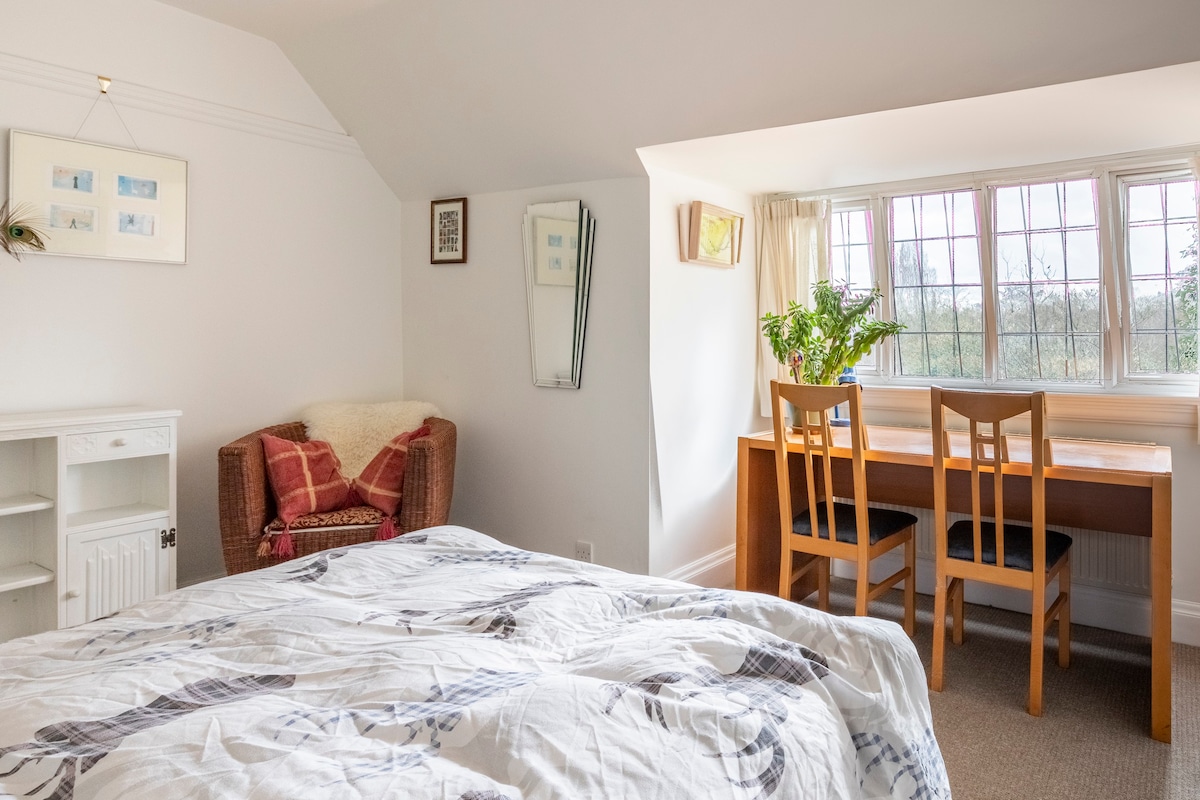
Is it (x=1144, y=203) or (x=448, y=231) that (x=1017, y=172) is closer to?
(x=1144, y=203)

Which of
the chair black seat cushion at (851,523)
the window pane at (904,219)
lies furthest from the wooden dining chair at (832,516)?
the window pane at (904,219)

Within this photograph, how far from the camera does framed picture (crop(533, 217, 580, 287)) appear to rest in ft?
12.1

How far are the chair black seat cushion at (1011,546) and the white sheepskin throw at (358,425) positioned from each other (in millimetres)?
2413

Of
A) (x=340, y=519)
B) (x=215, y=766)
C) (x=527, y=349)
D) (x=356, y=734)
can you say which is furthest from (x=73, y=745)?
(x=527, y=349)

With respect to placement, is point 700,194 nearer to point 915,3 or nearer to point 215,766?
point 915,3

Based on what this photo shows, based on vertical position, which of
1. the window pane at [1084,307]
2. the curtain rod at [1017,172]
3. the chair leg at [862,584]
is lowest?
the chair leg at [862,584]

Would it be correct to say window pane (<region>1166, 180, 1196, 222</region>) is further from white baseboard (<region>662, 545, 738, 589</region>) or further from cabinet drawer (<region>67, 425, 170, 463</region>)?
cabinet drawer (<region>67, 425, 170, 463</region>)

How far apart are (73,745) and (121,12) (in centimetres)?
321

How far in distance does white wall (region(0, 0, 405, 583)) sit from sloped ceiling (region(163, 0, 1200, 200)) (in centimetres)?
22

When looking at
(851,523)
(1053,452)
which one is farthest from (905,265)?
(851,523)

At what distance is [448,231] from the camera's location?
420 centimetres

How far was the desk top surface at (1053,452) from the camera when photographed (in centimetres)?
271

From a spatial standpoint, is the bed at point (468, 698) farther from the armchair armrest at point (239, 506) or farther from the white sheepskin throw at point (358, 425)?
the white sheepskin throw at point (358, 425)

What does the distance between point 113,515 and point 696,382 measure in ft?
7.91
